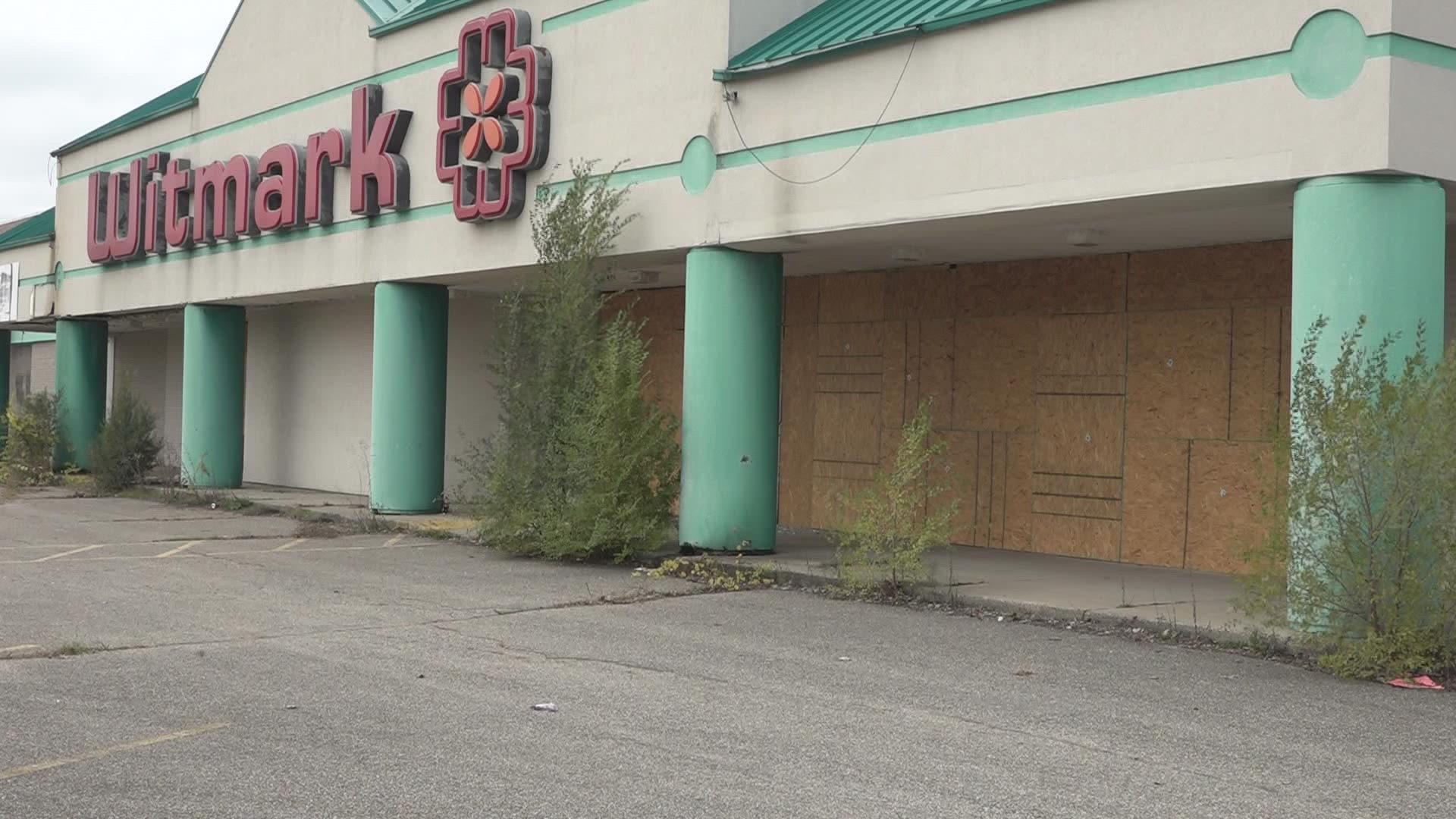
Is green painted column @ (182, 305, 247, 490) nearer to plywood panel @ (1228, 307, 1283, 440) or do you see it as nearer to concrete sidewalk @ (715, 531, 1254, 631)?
concrete sidewalk @ (715, 531, 1254, 631)

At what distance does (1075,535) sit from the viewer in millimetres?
17031

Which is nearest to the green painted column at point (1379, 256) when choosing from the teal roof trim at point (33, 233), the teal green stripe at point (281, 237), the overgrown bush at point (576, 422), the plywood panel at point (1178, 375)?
the plywood panel at point (1178, 375)

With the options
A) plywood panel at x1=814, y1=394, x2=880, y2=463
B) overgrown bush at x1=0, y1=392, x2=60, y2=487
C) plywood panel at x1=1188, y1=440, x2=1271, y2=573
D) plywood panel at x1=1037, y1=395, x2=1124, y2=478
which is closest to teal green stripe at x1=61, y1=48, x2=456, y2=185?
overgrown bush at x1=0, y1=392, x2=60, y2=487

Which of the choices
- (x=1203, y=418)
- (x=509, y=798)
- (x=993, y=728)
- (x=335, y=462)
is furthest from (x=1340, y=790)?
(x=335, y=462)

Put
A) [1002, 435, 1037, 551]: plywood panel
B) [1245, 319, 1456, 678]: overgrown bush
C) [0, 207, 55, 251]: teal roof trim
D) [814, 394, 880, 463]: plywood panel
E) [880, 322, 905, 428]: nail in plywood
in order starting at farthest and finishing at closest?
[0, 207, 55, 251]: teal roof trim, [814, 394, 880, 463]: plywood panel, [880, 322, 905, 428]: nail in plywood, [1002, 435, 1037, 551]: plywood panel, [1245, 319, 1456, 678]: overgrown bush

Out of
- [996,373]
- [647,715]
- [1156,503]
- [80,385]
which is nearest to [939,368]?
[996,373]

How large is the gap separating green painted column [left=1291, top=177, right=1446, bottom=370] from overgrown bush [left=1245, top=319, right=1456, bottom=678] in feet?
0.97

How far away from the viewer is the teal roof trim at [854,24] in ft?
44.5

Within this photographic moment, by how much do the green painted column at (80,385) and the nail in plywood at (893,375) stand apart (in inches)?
732

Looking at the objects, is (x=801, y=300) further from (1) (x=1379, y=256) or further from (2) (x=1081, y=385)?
(1) (x=1379, y=256)

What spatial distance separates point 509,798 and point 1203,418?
11.1 m

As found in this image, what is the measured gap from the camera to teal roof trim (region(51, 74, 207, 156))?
27.7 meters

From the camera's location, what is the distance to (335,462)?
27.7 m

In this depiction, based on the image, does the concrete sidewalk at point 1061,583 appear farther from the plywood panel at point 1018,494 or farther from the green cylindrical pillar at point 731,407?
the green cylindrical pillar at point 731,407
